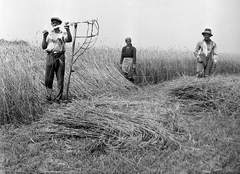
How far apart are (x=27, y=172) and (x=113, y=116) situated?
55.7 inches

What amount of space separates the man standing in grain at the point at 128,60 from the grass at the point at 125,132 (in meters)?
2.63

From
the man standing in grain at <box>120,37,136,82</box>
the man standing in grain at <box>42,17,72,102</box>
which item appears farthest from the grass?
the man standing in grain at <box>120,37,136,82</box>

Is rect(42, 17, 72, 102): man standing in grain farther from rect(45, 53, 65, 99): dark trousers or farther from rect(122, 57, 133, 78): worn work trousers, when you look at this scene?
rect(122, 57, 133, 78): worn work trousers

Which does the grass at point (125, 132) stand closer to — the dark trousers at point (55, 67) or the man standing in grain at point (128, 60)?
the dark trousers at point (55, 67)

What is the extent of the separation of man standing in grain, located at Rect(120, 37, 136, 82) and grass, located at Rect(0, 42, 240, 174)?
2.63 m

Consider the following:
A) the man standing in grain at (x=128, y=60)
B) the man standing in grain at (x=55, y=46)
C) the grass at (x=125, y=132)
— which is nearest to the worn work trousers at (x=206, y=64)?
the grass at (x=125, y=132)

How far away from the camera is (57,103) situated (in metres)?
5.33

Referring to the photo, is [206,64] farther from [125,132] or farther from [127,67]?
[125,132]

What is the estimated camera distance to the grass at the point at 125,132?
268cm

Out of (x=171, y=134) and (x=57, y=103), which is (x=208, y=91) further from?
(x=57, y=103)

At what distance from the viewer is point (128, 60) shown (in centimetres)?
827

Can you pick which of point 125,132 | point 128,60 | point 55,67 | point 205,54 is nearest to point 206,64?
point 205,54

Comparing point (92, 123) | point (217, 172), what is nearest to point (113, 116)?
point (92, 123)

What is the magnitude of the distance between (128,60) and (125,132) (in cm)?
515
